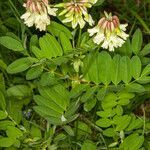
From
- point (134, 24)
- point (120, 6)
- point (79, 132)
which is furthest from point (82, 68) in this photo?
point (120, 6)

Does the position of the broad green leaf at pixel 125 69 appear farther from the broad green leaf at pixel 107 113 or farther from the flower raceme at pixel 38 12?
the flower raceme at pixel 38 12

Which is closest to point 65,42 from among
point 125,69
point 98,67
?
point 98,67

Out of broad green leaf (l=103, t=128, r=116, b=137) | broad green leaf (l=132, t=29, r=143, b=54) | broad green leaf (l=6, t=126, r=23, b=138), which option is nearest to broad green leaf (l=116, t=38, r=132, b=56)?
broad green leaf (l=132, t=29, r=143, b=54)

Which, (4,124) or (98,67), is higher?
(98,67)

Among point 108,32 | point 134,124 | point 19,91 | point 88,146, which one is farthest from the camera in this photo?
point 19,91

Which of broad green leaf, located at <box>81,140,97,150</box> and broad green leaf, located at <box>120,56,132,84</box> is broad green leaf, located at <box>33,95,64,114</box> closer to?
broad green leaf, located at <box>81,140,97,150</box>

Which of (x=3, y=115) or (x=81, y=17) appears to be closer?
(x=81, y=17)

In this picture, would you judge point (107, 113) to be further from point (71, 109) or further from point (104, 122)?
point (71, 109)
